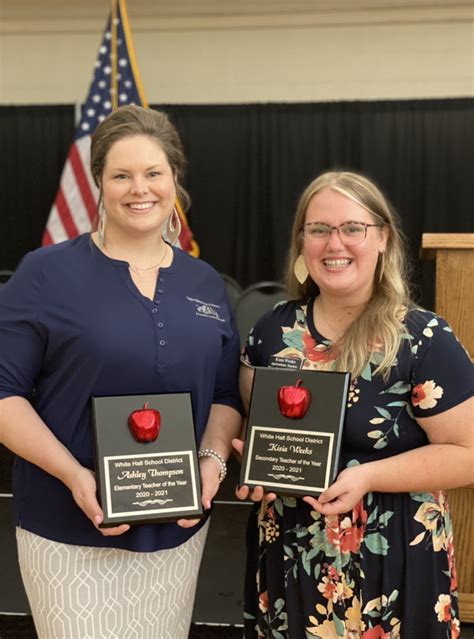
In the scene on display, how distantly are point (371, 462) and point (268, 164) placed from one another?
264 inches

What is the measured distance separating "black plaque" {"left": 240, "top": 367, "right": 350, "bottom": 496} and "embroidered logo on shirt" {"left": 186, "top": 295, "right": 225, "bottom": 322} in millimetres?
228

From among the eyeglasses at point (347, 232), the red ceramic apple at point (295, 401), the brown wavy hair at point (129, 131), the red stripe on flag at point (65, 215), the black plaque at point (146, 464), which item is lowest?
the black plaque at point (146, 464)

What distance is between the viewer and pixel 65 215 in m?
5.98

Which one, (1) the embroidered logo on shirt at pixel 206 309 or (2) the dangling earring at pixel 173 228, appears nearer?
(1) the embroidered logo on shirt at pixel 206 309

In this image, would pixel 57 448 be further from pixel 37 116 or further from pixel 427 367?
pixel 37 116

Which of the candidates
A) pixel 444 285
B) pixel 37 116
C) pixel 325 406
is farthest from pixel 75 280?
pixel 37 116

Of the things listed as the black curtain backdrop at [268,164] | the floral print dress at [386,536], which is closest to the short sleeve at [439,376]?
the floral print dress at [386,536]

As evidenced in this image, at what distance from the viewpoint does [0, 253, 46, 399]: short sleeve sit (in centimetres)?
159

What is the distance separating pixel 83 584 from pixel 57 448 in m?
0.32

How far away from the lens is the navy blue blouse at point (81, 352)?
1584 mm

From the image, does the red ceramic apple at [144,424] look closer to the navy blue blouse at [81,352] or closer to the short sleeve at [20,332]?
the navy blue blouse at [81,352]

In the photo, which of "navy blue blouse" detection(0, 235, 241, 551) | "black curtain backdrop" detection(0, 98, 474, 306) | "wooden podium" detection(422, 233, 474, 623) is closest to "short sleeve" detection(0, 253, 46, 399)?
"navy blue blouse" detection(0, 235, 241, 551)

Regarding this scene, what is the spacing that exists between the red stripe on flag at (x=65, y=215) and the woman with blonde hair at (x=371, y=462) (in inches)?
181

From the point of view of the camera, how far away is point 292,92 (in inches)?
314
